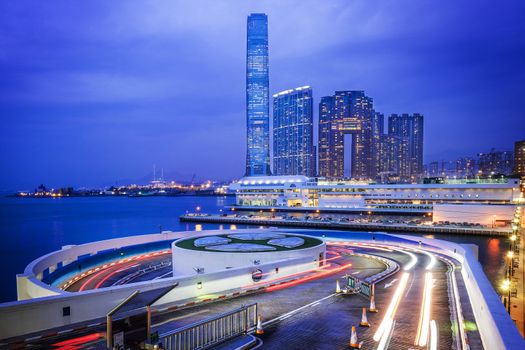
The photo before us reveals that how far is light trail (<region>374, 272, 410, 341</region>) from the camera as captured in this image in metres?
10.0

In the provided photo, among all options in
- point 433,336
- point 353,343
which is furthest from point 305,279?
point 353,343

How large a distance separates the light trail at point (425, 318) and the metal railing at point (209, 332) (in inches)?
177

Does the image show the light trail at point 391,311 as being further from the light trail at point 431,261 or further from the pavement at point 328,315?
the light trail at point 431,261

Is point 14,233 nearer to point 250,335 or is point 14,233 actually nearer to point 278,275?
point 278,275

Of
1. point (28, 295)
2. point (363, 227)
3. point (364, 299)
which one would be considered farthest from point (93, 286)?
point (363, 227)

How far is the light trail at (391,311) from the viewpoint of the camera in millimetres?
10009

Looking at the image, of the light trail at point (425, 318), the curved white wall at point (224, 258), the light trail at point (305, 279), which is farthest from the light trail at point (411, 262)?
the curved white wall at point (224, 258)

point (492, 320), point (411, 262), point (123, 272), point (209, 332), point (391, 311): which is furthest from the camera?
point (411, 262)

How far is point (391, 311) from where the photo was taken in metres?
12.0

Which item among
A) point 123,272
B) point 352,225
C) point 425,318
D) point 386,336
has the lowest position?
point 352,225

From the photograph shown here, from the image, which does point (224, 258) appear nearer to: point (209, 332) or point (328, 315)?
point (328, 315)

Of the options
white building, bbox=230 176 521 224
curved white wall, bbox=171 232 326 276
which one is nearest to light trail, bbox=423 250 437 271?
curved white wall, bbox=171 232 326 276

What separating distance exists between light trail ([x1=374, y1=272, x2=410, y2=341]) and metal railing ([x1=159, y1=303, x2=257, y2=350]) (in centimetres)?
351

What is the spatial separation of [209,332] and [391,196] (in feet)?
304
